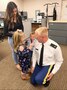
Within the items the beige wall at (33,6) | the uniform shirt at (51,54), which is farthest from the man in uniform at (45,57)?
the beige wall at (33,6)

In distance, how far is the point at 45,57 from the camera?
1.79m

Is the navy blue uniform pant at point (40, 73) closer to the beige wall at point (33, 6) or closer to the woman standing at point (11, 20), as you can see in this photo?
the woman standing at point (11, 20)

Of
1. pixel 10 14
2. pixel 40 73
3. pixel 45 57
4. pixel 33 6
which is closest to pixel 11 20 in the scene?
pixel 10 14

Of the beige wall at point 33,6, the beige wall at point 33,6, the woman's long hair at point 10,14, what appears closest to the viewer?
the woman's long hair at point 10,14

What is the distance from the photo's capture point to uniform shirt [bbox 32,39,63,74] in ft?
5.54

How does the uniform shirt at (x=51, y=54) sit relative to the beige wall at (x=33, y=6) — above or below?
below

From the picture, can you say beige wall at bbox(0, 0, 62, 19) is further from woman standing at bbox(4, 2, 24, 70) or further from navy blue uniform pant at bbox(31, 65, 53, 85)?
navy blue uniform pant at bbox(31, 65, 53, 85)

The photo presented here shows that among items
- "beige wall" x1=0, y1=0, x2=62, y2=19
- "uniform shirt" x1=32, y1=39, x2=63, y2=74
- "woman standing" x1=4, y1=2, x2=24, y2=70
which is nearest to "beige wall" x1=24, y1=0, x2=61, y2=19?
"beige wall" x1=0, y1=0, x2=62, y2=19

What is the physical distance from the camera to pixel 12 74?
262 cm

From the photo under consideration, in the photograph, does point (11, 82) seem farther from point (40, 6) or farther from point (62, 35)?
point (40, 6)

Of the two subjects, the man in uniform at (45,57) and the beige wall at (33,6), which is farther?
the beige wall at (33,6)

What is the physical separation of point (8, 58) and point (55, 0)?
398 cm

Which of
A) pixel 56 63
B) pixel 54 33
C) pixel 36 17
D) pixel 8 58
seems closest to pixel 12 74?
pixel 8 58

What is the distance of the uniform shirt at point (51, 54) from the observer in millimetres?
1688
